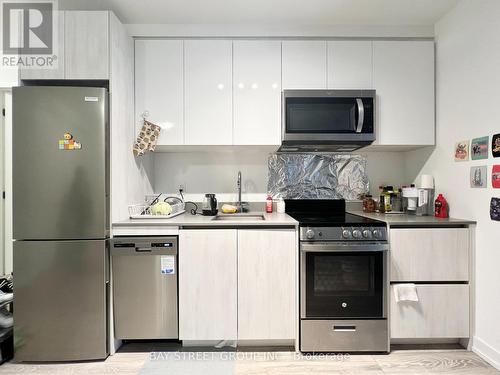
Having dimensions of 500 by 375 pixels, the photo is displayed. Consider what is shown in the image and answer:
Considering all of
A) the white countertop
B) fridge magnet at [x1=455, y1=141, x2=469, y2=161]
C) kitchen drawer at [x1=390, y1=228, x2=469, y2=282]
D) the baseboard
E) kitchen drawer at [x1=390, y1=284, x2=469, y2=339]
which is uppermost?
fridge magnet at [x1=455, y1=141, x2=469, y2=161]

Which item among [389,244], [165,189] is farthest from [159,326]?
[389,244]

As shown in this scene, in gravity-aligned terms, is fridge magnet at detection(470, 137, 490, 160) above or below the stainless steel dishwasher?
above

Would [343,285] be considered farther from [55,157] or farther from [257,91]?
[55,157]

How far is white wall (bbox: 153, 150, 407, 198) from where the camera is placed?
8.67 ft

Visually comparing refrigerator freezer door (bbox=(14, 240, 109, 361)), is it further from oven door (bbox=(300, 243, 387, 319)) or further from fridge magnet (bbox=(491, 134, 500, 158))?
fridge magnet (bbox=(491, 134, 500, 158))

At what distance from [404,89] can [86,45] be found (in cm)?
245

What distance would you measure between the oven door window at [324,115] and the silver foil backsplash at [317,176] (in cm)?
48

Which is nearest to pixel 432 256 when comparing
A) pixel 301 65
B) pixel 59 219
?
pixel 301 65

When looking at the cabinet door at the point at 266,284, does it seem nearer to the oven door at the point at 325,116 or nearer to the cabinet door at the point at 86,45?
the oven door at the point at 325,116

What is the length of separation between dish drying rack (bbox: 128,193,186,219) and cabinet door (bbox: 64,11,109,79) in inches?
39.8

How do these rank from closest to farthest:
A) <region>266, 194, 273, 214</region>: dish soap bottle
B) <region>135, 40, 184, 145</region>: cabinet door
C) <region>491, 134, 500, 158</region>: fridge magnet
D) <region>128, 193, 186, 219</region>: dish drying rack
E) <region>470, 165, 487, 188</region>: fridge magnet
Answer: <region>491, 134, 500, 158</region>: fridge magnet → <region>470, 165, 487, 188</region>: fridge magnet → <region>128, 193, 186, 219</region>: dish drying rack → <region>135, 40, 184, 145</region>: cabinet door → <region>266, 194, 273, 214</region>: dish soap bottle

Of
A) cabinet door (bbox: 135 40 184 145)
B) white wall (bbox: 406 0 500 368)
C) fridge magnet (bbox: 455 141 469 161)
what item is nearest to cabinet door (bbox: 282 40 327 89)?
cabinet door (bbox: 135 40 184 145)

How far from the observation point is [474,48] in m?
1.93

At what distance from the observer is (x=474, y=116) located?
6.36ft
